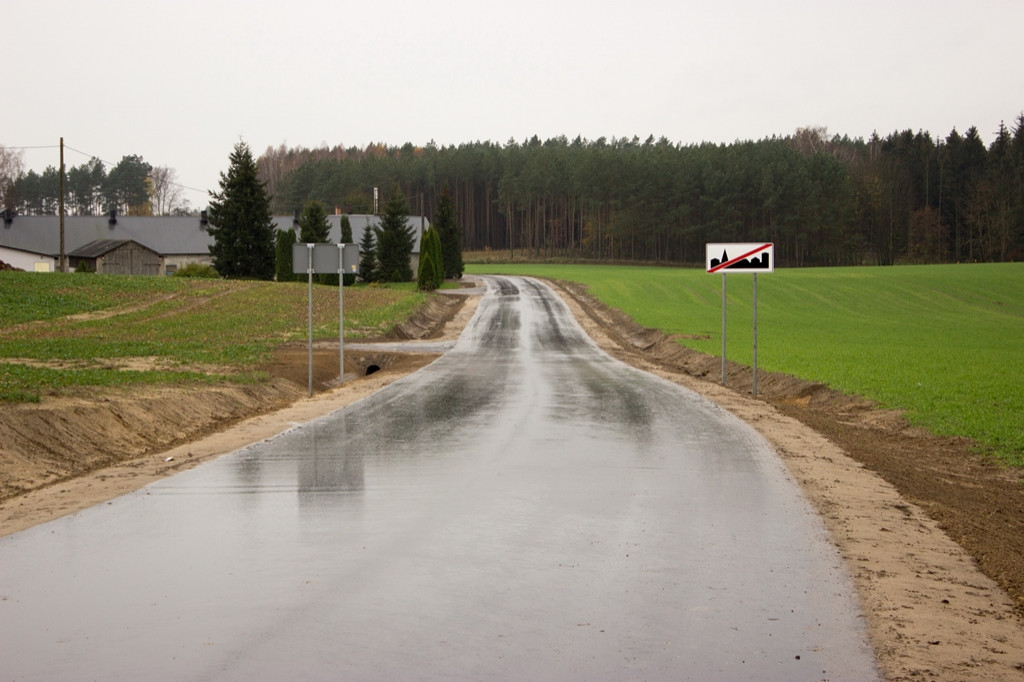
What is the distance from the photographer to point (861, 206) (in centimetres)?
11406

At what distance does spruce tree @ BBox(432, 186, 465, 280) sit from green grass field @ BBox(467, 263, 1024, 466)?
33.6 ft

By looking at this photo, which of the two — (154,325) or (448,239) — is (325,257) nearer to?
(154,325)

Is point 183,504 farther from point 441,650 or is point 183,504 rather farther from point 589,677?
point 589,677

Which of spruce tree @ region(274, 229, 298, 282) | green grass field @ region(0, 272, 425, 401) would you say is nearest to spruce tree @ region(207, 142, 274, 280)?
spruce tree @ region(274, 229, 298, 282)

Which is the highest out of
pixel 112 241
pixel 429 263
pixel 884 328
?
pixel 112 241

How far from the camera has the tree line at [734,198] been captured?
106 meters

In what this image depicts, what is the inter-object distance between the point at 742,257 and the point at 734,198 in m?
89.8

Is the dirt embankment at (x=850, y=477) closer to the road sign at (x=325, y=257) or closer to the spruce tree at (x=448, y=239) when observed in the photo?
the road sign at (x=325, y=257)

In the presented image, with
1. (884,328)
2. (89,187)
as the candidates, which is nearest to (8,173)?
(89,187)

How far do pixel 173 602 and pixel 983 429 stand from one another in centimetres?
1244

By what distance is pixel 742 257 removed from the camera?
20234mm

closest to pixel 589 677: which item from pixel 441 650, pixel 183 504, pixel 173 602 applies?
pixel 441 650

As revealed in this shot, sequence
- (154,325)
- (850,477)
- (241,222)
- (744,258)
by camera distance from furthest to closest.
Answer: (241,222) < (154,325) < (744,258) < (850,477)

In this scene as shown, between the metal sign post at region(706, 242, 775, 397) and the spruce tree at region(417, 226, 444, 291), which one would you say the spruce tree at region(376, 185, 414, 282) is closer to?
the spruce tree at region(417, 226, 444, 291)
